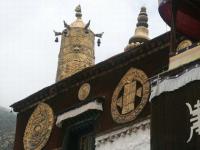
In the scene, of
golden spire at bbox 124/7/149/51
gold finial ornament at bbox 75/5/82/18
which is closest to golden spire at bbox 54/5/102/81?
gold finial ornament at bbox 75/5/82/18

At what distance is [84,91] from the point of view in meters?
21.2

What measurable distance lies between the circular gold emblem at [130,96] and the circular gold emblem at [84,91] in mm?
1343

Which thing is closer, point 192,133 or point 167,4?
point 192,133

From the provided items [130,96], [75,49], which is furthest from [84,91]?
[75,49]

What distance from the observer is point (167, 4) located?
18.1 meters

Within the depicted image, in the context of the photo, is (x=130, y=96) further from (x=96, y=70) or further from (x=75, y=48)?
(x=75, y=48)

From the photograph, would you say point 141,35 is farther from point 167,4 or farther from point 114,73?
point 167,4

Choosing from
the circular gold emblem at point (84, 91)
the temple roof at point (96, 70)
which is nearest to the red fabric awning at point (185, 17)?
the temple roof at point (96, 70)

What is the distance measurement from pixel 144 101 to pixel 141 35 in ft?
21.1

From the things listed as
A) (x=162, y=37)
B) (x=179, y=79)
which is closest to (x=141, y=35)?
(x=162, y=37)

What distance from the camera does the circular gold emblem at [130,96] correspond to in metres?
19.0

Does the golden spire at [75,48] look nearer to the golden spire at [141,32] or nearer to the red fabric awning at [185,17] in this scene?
the golden spire at [141,32]

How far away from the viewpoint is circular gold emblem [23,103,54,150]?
871 inches

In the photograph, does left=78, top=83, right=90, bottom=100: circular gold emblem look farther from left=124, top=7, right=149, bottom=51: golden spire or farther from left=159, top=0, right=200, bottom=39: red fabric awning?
left=159, top=0, right=200, bottom=39: red fabric awning
